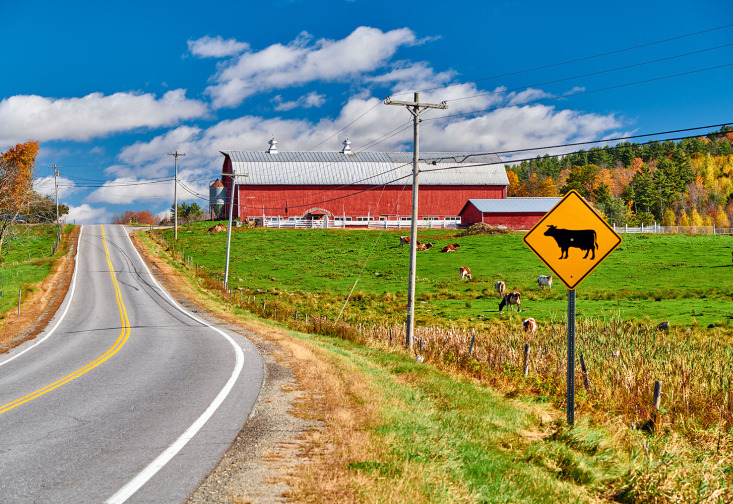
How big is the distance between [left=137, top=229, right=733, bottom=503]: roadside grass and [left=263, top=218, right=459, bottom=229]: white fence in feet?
201

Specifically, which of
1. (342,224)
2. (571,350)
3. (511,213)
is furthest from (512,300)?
(342,224)

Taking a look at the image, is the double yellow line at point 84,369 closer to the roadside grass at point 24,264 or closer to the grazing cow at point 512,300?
the roadside grass at point 24,264

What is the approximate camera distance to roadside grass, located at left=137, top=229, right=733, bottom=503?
6.30 meters

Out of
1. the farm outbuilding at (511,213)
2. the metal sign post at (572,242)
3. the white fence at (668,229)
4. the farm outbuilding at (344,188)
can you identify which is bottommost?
the metal sign post at (572,242)

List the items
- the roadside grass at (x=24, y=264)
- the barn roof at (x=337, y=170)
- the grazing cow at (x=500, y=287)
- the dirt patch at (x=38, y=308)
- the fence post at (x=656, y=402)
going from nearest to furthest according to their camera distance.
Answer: the fence post at (x=656, y=402) → the dirt patch at (x=38, y=308) → the grazing cow at (x=500, y=287) → the roadside grass at (x=24, y=264) → the barn roof at (x=337, y=170)

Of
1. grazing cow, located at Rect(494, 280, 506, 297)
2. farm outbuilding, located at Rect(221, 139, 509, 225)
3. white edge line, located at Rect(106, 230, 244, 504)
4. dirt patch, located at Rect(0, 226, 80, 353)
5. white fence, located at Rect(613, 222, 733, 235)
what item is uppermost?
farm outbuilding, located at Rect(221, 139, 509, 225)

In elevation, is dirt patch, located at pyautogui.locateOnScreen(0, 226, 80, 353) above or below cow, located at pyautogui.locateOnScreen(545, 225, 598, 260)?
below

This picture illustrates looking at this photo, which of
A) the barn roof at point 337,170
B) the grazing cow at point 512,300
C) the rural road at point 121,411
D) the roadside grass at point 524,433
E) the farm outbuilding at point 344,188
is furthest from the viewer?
the barn roof at point 337,170

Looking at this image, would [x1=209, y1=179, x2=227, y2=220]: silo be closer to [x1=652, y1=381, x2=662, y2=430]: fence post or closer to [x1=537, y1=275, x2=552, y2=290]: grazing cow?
[x1=537, y1=275, x2=552, y2=290]: grazing cow

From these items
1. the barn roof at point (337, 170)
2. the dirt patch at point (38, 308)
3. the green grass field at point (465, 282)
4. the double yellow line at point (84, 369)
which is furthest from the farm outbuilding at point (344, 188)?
the double yellow line at point (84, 369)

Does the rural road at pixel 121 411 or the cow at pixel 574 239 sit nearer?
the rural road at pixel 121 411

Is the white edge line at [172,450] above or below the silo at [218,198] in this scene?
below

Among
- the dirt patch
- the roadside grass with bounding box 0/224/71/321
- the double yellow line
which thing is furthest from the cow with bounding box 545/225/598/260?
the roadside grass with bounding box 0/224/71/321

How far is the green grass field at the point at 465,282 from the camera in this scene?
2969 cm
